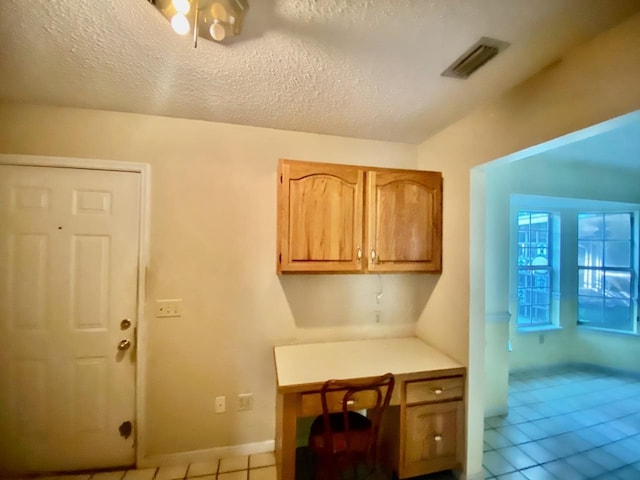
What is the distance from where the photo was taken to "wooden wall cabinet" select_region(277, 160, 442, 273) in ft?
6.06

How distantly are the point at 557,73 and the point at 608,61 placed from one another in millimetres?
205

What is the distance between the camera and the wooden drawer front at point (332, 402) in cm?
156

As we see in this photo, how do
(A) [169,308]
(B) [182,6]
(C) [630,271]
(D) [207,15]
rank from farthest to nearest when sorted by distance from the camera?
(C) [630,271], (A) [169,308], (D) [207,15], (B) [182,6]

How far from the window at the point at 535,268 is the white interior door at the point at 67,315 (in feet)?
15.0

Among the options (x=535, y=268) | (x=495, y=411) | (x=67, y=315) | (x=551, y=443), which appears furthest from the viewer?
(x=535, y=268)

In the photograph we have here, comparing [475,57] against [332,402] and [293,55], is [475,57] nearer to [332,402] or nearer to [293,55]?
[293,55]

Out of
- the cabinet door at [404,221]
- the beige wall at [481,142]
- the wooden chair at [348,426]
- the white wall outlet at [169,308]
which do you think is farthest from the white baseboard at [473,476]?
the white wall outlet at [169,308]

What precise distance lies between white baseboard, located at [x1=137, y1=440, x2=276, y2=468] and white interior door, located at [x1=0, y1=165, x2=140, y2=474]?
0.46 ft

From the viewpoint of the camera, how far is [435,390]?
177cm

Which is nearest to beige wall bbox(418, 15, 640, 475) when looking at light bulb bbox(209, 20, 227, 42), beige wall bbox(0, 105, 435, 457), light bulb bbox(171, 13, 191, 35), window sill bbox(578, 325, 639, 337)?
beige wall bbox(0, 105, 435, 457)

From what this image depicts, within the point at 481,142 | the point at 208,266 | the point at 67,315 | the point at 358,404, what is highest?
the point at 481,142

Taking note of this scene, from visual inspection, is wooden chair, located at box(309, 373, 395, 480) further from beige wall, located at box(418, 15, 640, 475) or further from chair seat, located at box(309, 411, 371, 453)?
beige wall, located at box(418, 15, 640, 475)

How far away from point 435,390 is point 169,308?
1.84 meters

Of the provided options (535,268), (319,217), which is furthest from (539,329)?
(319,217)
